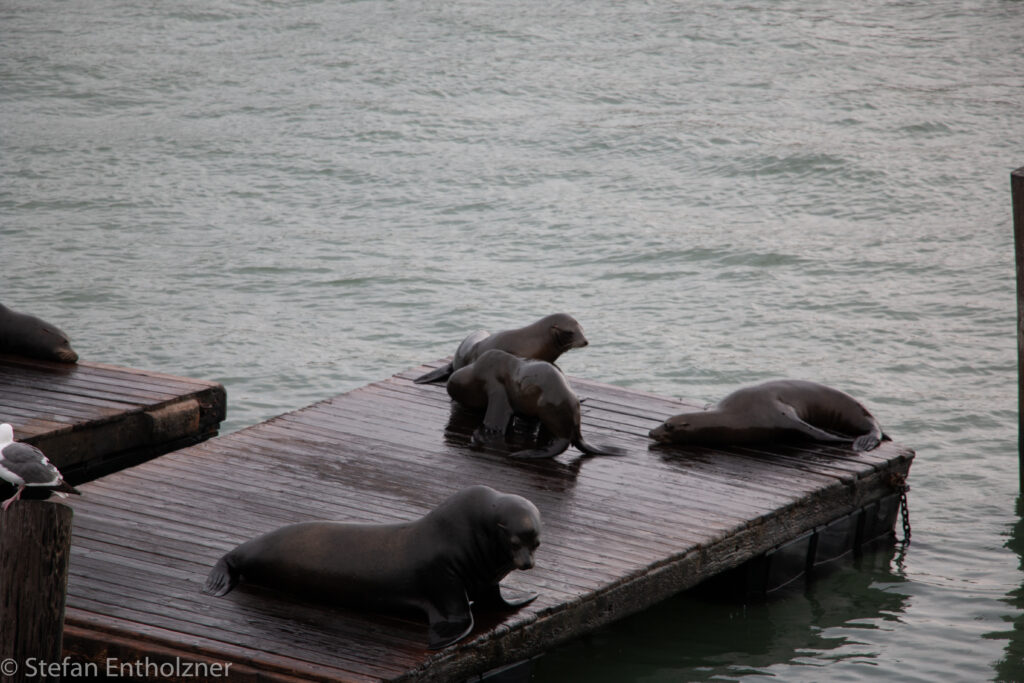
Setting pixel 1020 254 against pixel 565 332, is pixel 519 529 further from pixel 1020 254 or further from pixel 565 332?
pixel 1020 254

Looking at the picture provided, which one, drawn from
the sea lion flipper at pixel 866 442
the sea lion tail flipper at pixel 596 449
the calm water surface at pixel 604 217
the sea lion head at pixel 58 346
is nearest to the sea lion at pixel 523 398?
the sea lion tail flipper at pixel 596 449

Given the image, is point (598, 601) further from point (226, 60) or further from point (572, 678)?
point (226, 60)

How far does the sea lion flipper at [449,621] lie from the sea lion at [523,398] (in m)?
2.03

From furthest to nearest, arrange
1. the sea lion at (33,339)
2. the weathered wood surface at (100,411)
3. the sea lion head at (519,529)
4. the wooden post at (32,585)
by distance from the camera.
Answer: the sea lion at (33,339) → the weathered wood surface at (100,411) → the sea lion head at (519,529) → the wooden post at (32,585)

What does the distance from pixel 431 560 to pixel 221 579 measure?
0.92 m

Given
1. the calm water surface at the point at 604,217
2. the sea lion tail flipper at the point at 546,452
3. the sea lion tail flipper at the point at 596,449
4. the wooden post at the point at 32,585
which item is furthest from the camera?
the calm water surface at the point at 604,217

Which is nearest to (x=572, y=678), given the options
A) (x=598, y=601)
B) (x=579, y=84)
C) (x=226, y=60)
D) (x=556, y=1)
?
(x=598, y=601)

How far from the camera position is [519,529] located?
5.04 m

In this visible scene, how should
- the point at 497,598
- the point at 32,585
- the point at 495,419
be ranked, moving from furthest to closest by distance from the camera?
1. the point at 495,419
2. the point at 497,598
3. the point at 32,585

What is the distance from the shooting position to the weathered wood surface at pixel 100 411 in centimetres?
744

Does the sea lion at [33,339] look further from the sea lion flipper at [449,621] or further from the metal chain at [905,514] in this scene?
the metal chain at [905,514]

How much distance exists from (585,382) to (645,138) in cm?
1196

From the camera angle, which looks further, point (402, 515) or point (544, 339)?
point (544, 339)

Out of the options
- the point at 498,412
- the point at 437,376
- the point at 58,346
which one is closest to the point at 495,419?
the point at 498,412
